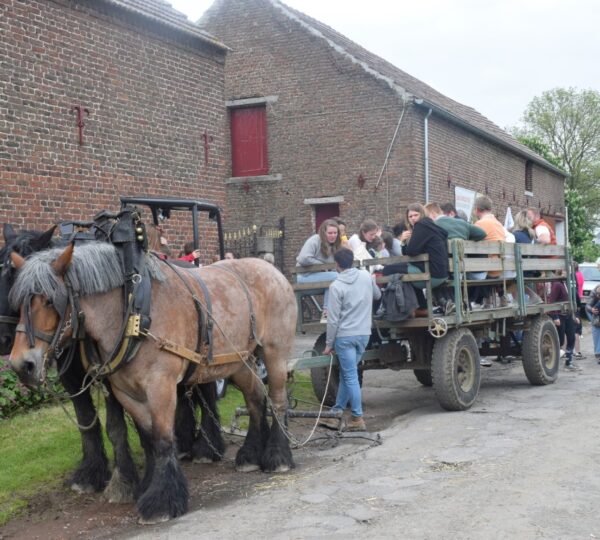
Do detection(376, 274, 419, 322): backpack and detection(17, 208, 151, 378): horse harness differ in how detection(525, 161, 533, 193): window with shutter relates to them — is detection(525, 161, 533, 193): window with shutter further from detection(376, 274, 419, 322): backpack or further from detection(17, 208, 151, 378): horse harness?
detection(17, 208, 151, 378): horse harness

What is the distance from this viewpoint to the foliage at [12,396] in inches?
332

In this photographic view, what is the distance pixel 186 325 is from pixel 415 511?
2.08 meters

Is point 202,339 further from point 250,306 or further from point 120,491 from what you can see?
point 120,491

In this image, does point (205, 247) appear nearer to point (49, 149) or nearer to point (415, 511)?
point (49, 149)

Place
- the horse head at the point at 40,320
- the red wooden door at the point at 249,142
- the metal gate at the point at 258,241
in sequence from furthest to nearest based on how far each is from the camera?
the red wooden door at the point at 249,142
the metal gate at the point at 258,241
the horse head at the point at 40,320

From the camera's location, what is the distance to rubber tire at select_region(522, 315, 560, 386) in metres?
10.3

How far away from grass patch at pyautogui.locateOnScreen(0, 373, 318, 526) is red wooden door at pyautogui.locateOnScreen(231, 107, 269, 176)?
12641mm

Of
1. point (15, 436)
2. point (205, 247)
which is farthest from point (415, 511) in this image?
point (205, 247)

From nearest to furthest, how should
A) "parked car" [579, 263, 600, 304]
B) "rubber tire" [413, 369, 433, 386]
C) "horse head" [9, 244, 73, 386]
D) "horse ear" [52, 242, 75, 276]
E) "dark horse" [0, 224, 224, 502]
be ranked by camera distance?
"horse head" [9, 244, 73, 386]
"horse ear" [52, 242, 75, 276]
"dark horse" [0, 224, 224, 502]
"rubber tire" [413, 369, 433, 386]
"parked car" [579, 263, 600, 304]

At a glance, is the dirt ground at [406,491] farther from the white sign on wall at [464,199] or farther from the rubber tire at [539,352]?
the white sign on wall at [464,199]

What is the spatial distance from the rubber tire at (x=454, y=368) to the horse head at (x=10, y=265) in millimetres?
4566

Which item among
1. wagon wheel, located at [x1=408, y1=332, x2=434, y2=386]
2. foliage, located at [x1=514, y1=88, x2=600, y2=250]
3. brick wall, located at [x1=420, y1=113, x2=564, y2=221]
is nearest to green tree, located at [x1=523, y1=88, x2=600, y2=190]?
foliage, located at [x1=514, y1=88, x2=600, y2=250]

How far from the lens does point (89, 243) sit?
534 cm

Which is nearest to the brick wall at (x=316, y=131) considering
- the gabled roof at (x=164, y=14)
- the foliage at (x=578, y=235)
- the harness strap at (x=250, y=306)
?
the gabled roof at (x=164, y=14)
